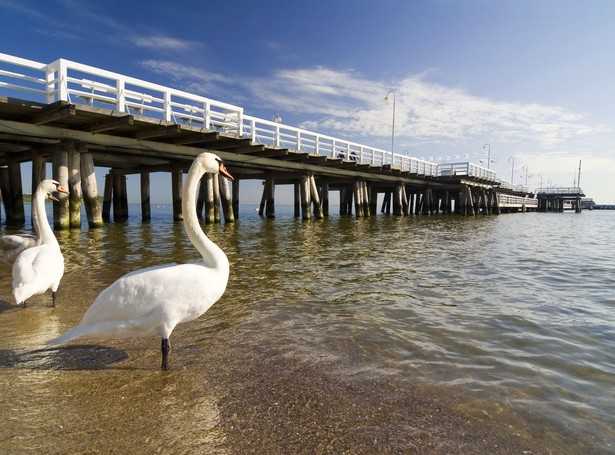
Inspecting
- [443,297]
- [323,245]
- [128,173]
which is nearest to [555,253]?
[323,245]

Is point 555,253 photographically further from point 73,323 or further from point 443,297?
point 73,323

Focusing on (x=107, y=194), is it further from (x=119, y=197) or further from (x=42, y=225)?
Answer: (x=42, y=225)

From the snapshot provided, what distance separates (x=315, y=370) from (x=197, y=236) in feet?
4.94

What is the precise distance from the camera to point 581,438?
2.31m

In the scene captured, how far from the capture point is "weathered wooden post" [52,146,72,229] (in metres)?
13.5

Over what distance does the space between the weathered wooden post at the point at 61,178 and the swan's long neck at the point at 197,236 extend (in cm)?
1279

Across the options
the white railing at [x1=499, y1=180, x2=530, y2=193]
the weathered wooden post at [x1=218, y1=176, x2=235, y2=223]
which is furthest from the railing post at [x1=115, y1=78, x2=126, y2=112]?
the white railing at [x1=499, y1=180, x2=530, y2=193]

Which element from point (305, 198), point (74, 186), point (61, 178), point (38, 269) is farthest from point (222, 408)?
point (305, 198)

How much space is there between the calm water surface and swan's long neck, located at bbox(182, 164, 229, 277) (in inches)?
34.8

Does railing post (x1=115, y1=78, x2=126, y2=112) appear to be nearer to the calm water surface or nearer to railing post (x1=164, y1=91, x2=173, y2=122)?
railing post (x1=164, y1=91, x2=173, y2=122)

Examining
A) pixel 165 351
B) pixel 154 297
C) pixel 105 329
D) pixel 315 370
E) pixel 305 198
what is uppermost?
pixel 305 198

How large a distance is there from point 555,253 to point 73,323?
1274 cm

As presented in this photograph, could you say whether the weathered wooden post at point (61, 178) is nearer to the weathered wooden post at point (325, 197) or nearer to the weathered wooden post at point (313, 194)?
the weathered wooden post at point (313, 194)

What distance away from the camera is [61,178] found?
44.0 feet
